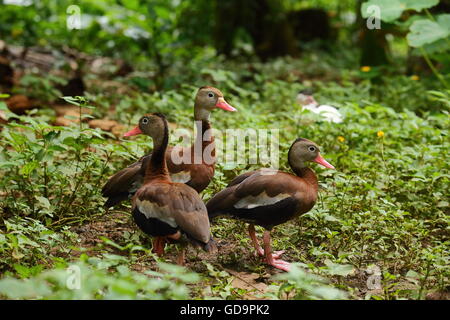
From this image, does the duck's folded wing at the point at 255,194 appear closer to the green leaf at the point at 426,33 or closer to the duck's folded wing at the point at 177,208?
the duck's folded wing at the point at 177,208

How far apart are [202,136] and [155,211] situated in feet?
4.03

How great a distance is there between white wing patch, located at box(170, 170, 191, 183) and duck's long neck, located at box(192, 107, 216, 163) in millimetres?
172

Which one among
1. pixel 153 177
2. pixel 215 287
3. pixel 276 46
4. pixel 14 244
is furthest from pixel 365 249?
pixel 276 46

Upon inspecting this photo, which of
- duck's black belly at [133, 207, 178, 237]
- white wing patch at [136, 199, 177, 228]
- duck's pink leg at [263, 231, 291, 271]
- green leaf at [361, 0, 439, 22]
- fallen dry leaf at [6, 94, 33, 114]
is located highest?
green leaf at [361, 0, 439, 22]

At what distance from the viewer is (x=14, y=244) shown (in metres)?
3.55

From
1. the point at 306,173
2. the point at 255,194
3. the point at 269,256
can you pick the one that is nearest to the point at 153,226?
the point at 255,194

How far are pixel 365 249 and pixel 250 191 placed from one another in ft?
3.11

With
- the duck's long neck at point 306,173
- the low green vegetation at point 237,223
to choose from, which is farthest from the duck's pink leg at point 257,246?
the duck's long neck at point 306,173

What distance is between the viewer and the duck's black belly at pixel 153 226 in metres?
3.80

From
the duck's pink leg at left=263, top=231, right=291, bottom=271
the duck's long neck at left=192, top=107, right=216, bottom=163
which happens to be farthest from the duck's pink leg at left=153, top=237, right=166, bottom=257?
the duck's long neck at left=192, top=107, right=216, bottom=163

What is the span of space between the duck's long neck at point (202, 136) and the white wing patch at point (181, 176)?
172 millimetres

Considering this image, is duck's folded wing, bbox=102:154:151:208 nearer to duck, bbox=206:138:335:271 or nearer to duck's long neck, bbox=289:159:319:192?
duck, bbox=206:138:335:271

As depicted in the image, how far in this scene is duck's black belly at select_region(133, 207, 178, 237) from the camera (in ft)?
12.5

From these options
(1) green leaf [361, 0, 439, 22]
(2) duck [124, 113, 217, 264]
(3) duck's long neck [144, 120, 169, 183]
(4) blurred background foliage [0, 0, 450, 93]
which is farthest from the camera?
(4) blurred background foliage [0, 0, 450, 93]
